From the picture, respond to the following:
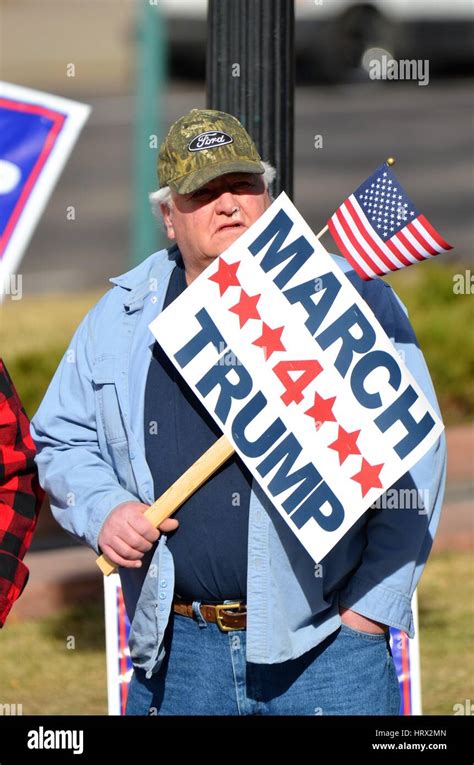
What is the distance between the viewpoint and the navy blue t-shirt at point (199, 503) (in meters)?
3.55

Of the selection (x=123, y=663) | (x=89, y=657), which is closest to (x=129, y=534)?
(x=123, y=663)

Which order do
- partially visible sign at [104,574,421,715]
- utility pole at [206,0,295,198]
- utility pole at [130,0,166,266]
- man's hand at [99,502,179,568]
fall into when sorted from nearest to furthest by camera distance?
man's hand at [99,502,179,568], utility pole at [206,0,295,198], partially visible sign at [104,574,421,715], utility pole at [130,0,166,266]

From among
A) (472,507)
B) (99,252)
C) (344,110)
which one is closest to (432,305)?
(472,507)

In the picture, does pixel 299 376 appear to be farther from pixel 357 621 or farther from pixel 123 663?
pixel 123 663

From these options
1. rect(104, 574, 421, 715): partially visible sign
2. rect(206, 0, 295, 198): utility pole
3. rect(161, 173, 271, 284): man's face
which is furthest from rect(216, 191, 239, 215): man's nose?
rect(104, 574, 421, 715): partially visible sign

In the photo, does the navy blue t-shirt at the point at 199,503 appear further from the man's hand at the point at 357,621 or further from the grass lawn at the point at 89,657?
the grass lawn at the point at 89,657

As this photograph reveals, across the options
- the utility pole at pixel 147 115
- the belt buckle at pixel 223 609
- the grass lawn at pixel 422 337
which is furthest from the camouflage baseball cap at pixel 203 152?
the utility pole at pixel 147 115

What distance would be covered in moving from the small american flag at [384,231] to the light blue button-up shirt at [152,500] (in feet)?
0.42

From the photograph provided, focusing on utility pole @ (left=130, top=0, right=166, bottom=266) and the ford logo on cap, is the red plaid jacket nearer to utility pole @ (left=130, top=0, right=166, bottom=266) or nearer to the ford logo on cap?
the ford logo on cap

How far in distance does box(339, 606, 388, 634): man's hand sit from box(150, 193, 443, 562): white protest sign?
0.28 metres

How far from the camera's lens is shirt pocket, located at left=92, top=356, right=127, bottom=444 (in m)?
3.66

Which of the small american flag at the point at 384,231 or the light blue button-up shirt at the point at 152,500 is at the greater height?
the small american flag at the point at 384,231

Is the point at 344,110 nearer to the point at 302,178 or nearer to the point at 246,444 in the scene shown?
the point at 302,178

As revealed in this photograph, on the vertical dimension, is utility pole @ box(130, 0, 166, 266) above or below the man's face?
above
